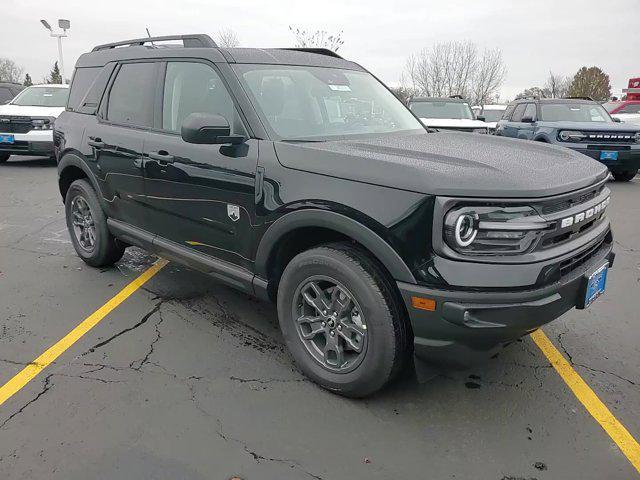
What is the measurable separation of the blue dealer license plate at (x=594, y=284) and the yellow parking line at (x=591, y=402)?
0.60 m

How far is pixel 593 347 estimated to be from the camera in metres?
3.39

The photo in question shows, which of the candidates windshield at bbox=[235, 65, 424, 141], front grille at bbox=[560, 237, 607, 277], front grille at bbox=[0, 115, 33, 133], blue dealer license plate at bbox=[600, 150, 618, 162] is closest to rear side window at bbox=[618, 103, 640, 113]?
blue dealer license plate at bbox=[600, 150, 618, 162]

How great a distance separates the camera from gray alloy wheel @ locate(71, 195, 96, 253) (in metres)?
4.63

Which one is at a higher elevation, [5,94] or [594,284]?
[5,94]

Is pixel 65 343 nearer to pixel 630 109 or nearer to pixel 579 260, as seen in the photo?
pixel 579 260

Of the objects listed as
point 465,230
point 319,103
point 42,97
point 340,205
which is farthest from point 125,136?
point 42,97

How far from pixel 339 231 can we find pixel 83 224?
3.21 metres

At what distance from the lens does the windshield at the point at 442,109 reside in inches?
488

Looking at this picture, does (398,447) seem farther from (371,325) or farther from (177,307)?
(177,307)

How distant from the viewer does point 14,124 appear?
10812 millimetres

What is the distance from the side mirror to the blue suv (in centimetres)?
843

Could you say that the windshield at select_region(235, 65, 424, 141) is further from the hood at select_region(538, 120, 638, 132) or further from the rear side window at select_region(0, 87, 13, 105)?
the rear side window at select_region(0, 87, 13, 105)

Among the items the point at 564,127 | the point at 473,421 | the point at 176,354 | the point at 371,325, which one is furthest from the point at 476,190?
the point at 564,127

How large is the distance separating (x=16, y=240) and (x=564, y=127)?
364 inches
